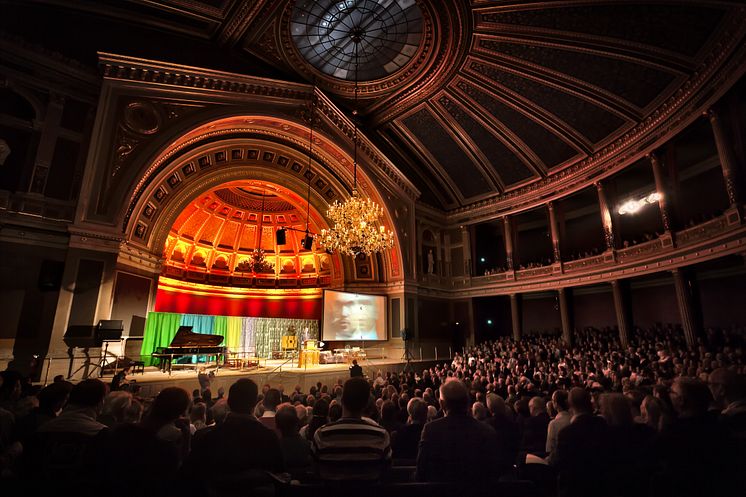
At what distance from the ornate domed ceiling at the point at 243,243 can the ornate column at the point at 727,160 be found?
1433cm

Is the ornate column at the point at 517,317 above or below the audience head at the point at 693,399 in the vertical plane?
above

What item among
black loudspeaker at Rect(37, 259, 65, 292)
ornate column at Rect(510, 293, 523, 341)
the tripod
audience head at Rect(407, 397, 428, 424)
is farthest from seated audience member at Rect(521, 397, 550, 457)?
ornate column at Rect(510, 293, 523, 341)

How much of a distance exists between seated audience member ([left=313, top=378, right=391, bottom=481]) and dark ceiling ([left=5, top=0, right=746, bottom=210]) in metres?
12.4

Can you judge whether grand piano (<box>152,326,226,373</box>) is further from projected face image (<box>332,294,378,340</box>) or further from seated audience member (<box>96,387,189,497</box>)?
seated audience member (<box>96,387,189,497</box>)

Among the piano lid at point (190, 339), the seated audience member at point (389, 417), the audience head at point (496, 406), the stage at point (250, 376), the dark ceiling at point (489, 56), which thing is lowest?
the stage at point (250, 376)

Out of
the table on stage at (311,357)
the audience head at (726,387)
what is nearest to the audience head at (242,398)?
the audience head at (726,387)

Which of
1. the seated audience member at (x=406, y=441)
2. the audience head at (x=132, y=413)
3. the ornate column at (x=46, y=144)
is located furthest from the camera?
the ornate column at (x=46, y=144)

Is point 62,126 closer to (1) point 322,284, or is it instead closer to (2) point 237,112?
(2) point 237,112

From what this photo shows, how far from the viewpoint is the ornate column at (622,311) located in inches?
527

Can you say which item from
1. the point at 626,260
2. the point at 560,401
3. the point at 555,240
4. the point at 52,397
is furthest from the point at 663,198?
the point at 52,397

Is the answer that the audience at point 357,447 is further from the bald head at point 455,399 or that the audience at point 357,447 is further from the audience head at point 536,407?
the audience head at point 536,407

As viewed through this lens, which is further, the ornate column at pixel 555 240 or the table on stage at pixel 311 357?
the ornate column at pixel 555 240

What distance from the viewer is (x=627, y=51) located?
35.8 feet

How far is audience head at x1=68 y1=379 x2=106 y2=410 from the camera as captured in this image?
8.29 ft
